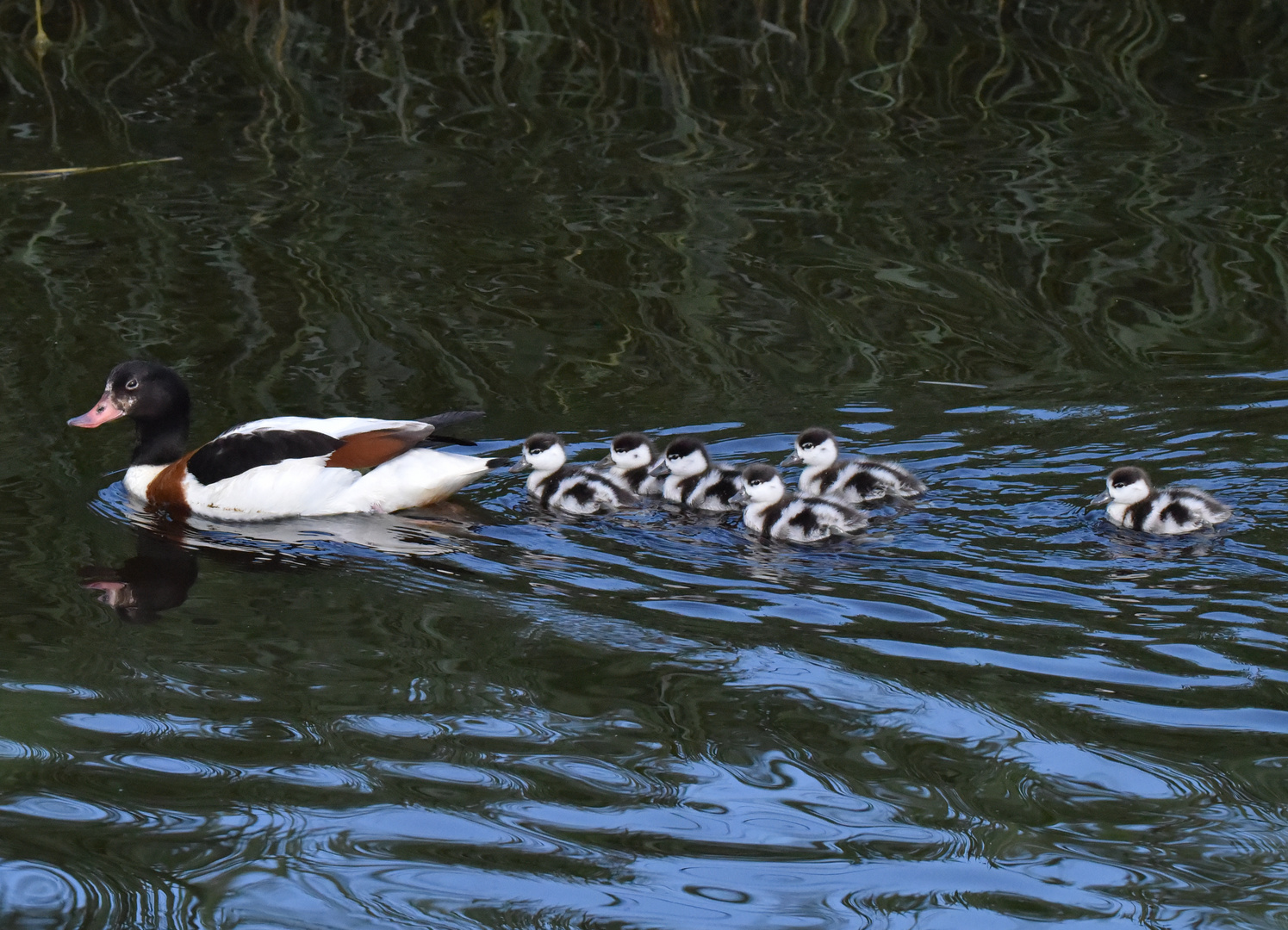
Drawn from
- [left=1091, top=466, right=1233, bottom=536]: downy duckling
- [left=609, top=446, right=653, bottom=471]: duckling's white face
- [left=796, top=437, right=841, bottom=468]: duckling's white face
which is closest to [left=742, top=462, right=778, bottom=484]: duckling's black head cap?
[left=796, top=437, right=841, bottom=468]: duckling's white face

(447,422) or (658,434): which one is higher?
(447,422)

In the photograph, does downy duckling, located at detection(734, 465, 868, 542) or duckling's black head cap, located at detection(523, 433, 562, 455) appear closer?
downy duckling, located at detection(734, 465, 868, 542)

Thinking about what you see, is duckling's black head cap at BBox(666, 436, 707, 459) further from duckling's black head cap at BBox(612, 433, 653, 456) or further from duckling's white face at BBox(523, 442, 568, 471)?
duckling's white face at BBox(523, 442, 568, 471)

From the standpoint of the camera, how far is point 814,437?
21.9 feet

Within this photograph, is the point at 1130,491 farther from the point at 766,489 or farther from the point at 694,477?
the point at 694,477

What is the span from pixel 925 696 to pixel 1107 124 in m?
8.06

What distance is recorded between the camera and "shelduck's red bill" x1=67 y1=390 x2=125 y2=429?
7164 millimetres

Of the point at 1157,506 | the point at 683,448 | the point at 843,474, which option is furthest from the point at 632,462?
the point at 1157,506

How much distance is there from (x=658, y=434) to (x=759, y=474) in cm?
108

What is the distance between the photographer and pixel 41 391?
7.88 meters

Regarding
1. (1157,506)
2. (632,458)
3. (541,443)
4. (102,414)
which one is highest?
(102,414)

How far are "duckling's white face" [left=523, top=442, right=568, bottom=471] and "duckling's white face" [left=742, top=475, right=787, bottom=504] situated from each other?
0.79 meters

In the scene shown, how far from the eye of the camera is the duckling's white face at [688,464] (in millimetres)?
6695

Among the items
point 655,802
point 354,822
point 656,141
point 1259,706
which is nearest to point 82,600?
point 354,822
